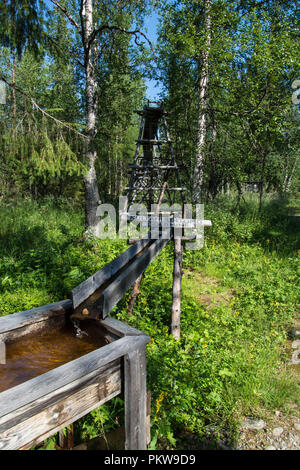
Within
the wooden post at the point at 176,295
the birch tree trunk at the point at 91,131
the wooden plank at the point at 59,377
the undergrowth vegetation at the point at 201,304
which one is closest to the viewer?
the wooden plank at the point at 59,377

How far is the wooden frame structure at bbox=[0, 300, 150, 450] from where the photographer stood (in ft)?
4.52

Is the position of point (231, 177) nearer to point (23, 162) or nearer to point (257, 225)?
point (257, 225)

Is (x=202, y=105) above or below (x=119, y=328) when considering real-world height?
above

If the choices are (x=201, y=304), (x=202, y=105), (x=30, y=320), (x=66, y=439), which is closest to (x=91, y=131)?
(x=202, y=105)

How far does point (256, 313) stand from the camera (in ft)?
17.1

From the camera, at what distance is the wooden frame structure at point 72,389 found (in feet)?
4.52

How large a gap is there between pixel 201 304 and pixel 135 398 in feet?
12.6

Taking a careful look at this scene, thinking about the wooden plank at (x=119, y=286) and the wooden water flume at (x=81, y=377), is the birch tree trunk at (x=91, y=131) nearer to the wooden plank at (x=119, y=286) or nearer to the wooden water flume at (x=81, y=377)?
the wooden plank at (x=119, y=286)

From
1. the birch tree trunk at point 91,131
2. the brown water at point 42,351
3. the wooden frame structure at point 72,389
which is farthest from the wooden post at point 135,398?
the birch tree trunk at point 91,131

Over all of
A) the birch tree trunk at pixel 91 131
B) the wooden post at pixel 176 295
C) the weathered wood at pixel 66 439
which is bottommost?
the weathered wood at pixel 66 439

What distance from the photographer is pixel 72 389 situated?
158 cm

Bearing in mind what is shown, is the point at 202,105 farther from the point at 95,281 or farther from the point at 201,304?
the point at 95,281

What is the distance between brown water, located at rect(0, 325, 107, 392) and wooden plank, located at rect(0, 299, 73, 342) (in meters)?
0.08

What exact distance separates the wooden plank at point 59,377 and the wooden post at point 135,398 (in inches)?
3.5
